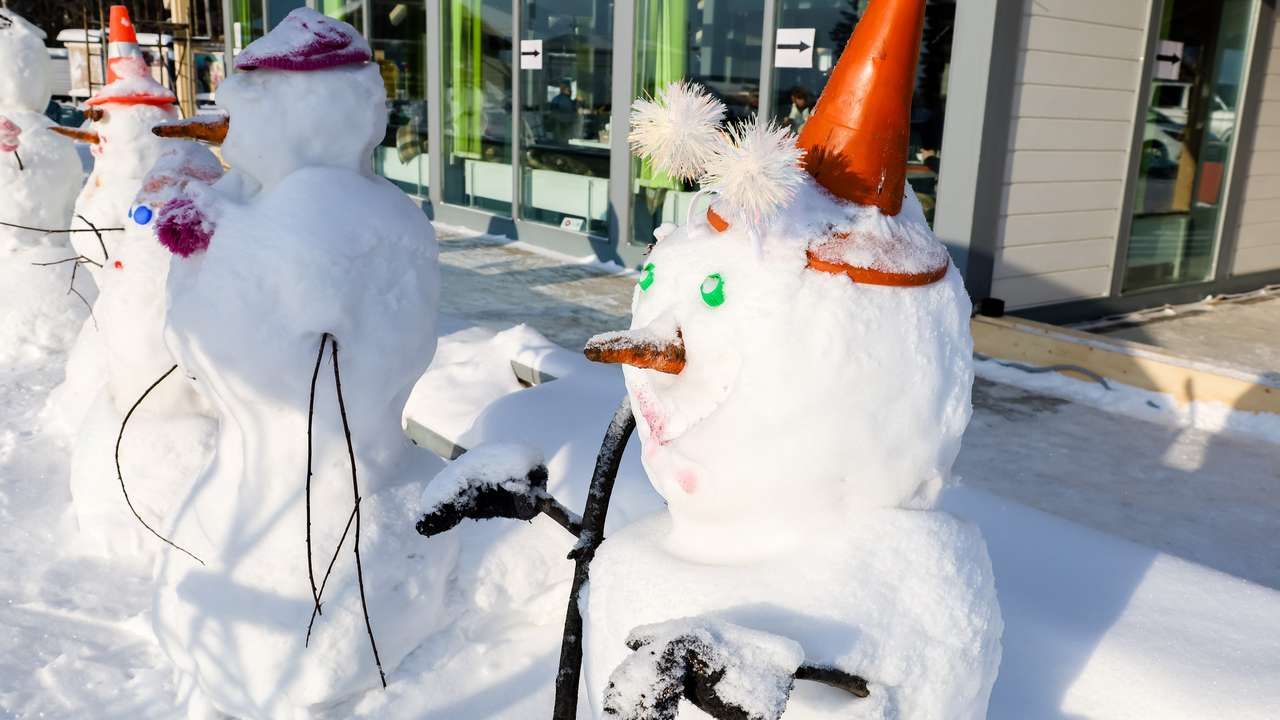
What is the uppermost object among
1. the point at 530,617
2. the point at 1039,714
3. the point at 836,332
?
the point at 836,332

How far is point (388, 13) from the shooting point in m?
10.6

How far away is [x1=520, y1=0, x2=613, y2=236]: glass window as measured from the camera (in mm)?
8266

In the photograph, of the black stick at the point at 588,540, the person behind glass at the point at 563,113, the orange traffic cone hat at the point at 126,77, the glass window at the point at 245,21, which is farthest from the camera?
the glass window at the point at 245,21

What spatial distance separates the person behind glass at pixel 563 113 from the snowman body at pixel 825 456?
739 centimetres

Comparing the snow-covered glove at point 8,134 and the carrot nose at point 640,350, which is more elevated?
the snow-covered glove at point 8,134

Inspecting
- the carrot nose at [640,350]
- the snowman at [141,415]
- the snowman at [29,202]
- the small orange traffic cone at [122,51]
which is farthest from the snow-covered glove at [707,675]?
the snowman at [29,202]

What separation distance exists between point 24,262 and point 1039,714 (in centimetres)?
483

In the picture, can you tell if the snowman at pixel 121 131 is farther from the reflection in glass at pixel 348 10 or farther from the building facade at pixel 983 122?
the reflection in glass at pixel 348 10

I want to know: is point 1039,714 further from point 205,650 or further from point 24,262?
point 24,262

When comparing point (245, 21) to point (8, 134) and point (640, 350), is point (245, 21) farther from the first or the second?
point (640, 350)

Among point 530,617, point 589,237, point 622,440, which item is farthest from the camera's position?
point 589,237

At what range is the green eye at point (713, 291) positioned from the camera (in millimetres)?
1381

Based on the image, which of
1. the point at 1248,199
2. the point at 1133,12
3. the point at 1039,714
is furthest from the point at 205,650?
the point at 1248,199

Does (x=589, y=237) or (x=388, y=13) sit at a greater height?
(x=388, y=13)
